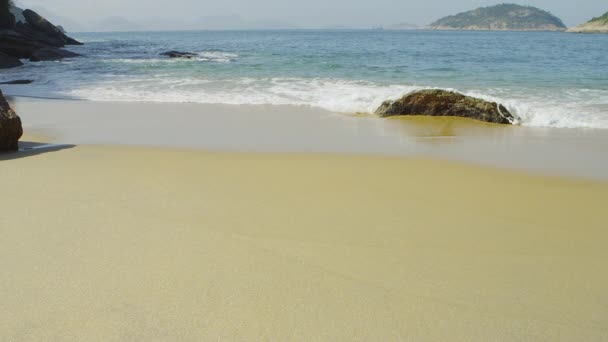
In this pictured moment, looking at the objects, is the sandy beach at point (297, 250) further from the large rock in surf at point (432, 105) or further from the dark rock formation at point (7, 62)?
the dark rock formation at point (7, 62)

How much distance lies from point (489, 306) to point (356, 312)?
0.63 metres

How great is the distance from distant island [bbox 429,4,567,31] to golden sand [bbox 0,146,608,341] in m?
182

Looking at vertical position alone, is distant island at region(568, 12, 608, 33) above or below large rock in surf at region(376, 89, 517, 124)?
above

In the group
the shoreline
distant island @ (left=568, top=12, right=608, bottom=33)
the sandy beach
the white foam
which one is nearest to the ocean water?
the white foam

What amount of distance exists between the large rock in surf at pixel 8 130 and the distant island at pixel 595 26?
10401 cm

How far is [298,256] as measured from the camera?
257 centimetres

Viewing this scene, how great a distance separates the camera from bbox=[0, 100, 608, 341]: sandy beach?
78.5 inches

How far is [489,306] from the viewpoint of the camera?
2143 mm

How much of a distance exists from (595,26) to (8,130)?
363 ft

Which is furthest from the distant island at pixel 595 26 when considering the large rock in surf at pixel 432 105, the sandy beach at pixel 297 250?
the sandy beach at pixel 297 250

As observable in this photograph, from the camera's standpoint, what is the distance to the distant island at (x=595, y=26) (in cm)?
8900

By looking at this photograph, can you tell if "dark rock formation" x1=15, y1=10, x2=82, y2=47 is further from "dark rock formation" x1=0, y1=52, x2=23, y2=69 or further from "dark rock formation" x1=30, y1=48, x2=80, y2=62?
"dark rock formation" x1=0, y1=52, x2=23, y2=69

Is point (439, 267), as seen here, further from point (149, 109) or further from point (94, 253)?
point (149, 109)

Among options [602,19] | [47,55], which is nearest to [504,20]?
[602,19]
